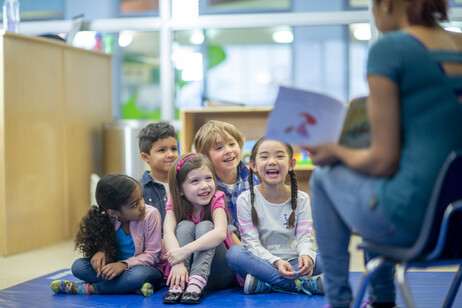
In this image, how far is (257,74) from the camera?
6.92m

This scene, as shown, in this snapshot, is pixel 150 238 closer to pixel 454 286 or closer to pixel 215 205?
pixel 215 205

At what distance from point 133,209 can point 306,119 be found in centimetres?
122

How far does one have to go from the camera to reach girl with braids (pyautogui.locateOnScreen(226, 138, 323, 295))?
96.3 inches

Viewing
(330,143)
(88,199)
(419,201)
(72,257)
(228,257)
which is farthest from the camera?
(88,199)

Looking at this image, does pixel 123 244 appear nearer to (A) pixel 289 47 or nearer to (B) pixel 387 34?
(B) pixel 387 34

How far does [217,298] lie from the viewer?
2400 mm

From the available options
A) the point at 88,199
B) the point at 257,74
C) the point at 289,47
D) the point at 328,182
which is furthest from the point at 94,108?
the point at 328,182

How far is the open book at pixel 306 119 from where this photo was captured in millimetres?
1477

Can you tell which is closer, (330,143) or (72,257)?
(330,143)

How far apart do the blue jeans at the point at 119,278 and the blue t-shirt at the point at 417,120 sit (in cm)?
139

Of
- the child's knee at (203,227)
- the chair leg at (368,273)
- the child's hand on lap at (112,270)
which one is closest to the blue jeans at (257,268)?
the child's knee at (203,227)

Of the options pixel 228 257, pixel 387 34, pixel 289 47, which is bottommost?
pixel 228 257

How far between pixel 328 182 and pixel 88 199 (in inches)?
132

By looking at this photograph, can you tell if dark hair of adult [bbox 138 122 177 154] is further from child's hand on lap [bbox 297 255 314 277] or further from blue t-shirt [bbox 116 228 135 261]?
child's hand on lap [bbox 297 255 314 277]
